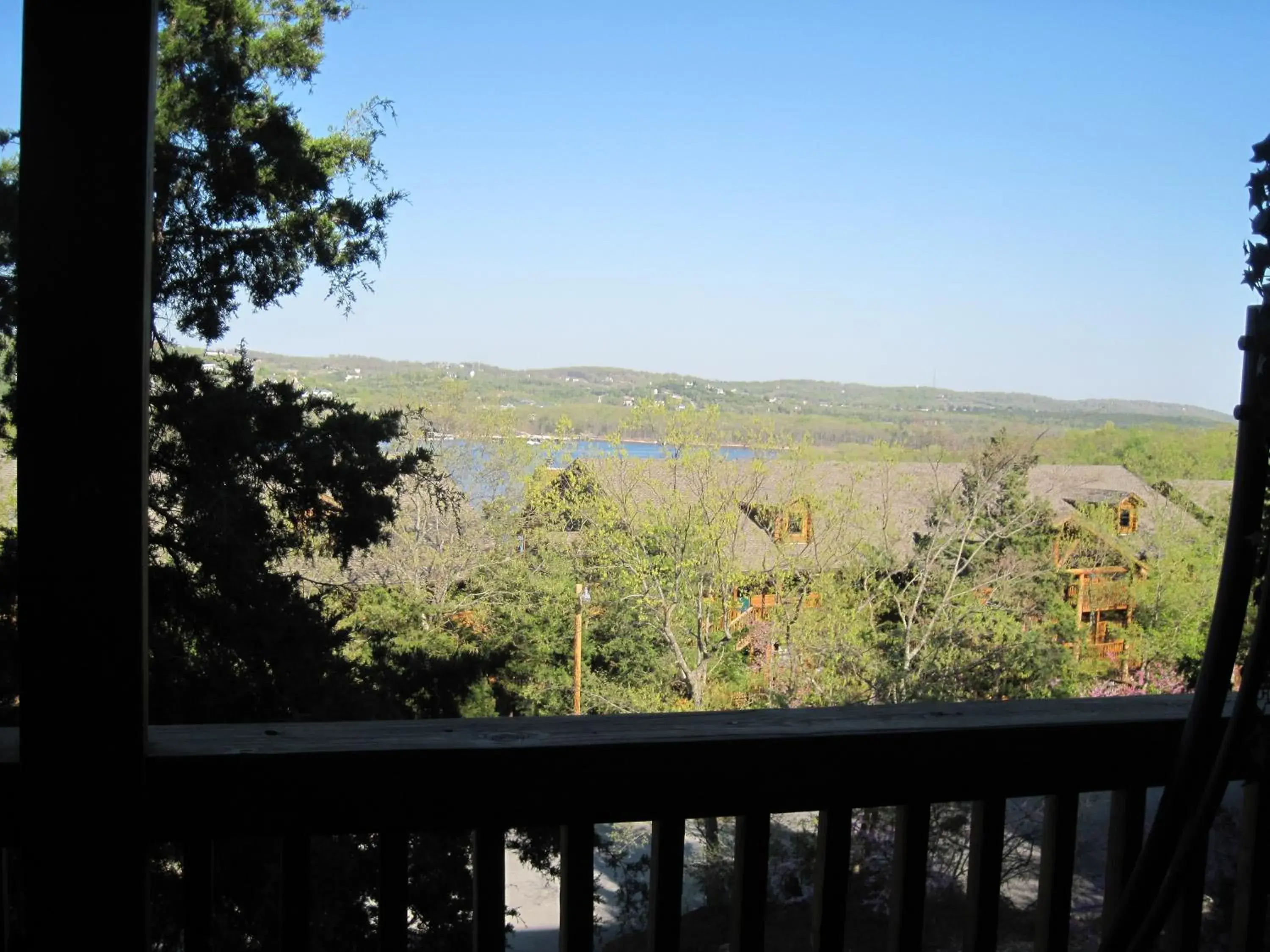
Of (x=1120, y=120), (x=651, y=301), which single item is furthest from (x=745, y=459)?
(x=1120, y=120)

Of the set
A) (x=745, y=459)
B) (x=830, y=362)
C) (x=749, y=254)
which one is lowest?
(x=745, y=459)

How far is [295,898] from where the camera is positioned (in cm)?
86

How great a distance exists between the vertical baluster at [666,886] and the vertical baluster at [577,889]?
0.19 ft

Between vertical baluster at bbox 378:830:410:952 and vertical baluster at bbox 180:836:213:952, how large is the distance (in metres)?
0.15

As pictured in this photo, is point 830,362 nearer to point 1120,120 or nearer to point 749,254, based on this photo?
point 749,254

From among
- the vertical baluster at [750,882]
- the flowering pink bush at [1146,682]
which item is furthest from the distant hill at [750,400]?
the vertical baluster at [750,882]

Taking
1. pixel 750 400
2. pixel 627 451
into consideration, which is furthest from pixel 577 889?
pixel 750 400

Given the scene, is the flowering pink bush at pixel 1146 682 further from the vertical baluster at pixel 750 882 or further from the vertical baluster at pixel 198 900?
the vertical baluster at pixel 198 900

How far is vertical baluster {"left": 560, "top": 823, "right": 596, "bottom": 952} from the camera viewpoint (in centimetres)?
89

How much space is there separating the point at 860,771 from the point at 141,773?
2.06 feet

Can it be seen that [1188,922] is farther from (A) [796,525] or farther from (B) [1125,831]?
(A) [796,525]

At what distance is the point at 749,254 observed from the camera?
1744 cm

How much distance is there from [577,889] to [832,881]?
25cm

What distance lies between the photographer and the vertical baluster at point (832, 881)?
0.93 metres
